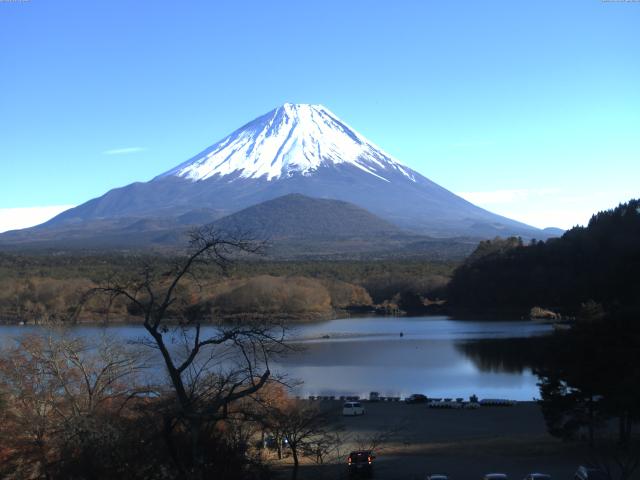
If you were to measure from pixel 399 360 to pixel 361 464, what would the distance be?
65.0ft

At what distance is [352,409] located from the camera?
→ 18.3 meters

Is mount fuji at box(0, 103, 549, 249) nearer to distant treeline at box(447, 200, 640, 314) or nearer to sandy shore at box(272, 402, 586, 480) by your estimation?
distant treeline at box(447, 200, 640, 314)

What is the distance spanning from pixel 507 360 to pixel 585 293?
60.4 feet

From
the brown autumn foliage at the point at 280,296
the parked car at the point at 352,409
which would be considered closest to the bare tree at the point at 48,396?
the parked car at the point at 352,409

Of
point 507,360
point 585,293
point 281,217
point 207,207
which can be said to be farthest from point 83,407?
point 207,207

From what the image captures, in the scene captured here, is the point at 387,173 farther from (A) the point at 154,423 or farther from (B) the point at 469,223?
(A) the point at 154,423

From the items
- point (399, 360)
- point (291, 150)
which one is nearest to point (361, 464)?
point (399, 360)

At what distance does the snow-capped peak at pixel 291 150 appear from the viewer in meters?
168

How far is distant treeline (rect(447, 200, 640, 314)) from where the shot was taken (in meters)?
41.7

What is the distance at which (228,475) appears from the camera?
16.8 ft

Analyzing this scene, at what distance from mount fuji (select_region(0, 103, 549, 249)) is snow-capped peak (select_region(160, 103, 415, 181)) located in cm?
20

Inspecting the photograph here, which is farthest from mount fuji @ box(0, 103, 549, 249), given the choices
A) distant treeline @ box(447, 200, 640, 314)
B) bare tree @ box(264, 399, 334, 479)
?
bare tree @ box(264, 399, 334, 479)

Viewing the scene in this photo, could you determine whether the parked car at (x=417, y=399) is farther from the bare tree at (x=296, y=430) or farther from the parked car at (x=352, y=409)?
the bare tree at (x=296, y=430)

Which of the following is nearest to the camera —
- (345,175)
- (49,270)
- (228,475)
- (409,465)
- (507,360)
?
(228,475)
